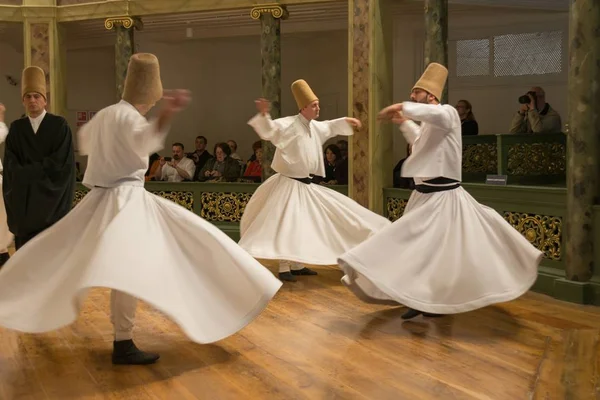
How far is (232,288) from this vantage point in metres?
3.76

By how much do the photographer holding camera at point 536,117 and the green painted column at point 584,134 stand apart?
195 cm

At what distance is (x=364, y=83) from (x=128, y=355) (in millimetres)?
5060

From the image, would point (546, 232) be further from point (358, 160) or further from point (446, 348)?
point (358, 160)

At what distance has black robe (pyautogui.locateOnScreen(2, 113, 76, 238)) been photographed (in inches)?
194

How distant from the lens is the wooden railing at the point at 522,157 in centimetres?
655

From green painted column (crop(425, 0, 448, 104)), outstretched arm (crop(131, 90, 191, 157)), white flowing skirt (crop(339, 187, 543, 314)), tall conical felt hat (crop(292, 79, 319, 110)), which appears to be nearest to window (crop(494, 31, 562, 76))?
green painted column (crop(425, 0, 448, 104))

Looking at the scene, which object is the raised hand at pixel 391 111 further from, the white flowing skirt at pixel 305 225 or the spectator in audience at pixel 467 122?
the spectator in audience at pixel 467 122

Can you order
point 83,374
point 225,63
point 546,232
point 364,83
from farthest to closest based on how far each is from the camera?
point 225,63 → point 364,83 → point 546,232 → point 83,374

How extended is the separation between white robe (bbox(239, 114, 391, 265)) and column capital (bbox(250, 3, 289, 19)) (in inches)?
115

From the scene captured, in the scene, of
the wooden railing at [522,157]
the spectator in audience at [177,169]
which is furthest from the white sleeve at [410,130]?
the spectator in audience at [177,169]

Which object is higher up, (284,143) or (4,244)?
(284,143)

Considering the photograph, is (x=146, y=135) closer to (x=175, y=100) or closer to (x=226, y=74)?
(x=175, y=100)

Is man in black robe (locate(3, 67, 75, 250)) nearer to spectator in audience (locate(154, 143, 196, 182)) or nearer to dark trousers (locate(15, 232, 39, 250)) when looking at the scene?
dark trousers (locate(15, 232, 39, 250))

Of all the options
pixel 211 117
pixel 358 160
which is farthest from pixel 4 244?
pixel 211 117
